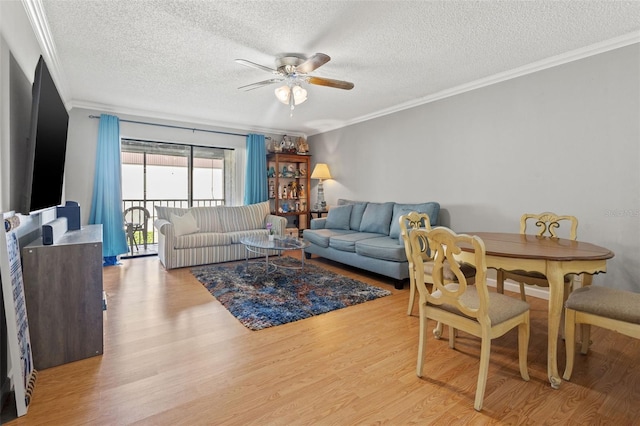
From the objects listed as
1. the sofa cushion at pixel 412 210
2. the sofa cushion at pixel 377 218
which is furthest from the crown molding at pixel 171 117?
the sofa cushion at pixel 412 210

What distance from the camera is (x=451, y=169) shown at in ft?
13.4

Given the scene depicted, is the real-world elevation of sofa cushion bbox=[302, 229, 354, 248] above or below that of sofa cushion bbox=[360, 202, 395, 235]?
below

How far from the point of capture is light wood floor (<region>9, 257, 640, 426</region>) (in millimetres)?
1550

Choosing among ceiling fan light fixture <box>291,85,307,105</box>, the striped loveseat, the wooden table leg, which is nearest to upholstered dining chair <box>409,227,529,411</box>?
the wooden table leg

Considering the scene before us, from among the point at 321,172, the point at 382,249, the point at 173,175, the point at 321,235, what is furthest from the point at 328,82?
the point at 173,175

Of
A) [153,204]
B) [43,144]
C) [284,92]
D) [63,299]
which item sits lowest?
[63,299]

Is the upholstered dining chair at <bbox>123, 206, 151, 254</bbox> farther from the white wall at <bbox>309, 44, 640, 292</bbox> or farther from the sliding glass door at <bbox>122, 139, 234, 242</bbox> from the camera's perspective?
the white wall at <bbox>309, 44, 640, 292</bbox>

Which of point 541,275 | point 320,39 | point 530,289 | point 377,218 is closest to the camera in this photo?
point 541,275

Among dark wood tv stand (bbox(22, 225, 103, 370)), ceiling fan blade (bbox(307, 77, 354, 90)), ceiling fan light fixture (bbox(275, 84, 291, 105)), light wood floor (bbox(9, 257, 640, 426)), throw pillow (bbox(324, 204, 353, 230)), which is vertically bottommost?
light wood floor (bbox(9, 257, 640, 426))

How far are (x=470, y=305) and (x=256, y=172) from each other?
499 centimetres

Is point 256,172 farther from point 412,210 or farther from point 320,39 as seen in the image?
point 320,39

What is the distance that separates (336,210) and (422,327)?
11.4ft

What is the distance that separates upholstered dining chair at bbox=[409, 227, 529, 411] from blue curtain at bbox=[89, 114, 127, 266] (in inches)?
182

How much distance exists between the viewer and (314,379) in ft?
6.08
